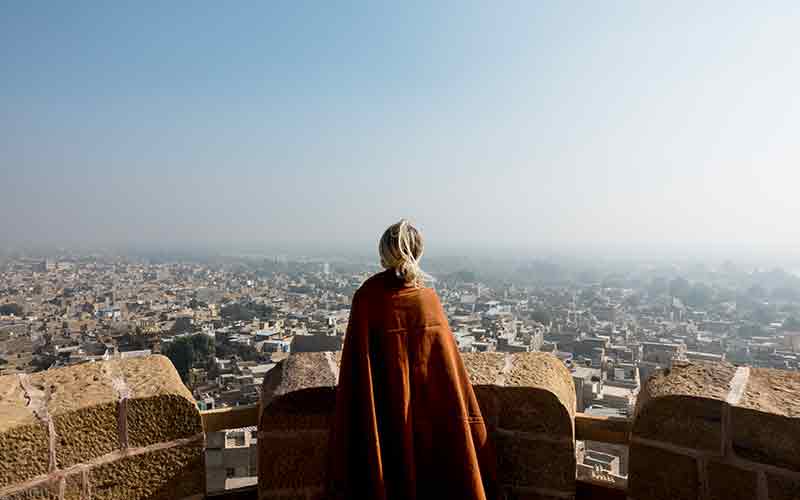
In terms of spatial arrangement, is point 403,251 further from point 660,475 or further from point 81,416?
point 660,475

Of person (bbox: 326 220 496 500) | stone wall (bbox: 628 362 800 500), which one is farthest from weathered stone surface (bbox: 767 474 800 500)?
person (bbox: 326 220 496 500)

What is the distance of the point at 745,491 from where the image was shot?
1.72 m

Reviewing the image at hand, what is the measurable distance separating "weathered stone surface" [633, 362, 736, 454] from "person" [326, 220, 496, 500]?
677 mm

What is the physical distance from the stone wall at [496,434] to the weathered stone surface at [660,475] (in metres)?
0.23

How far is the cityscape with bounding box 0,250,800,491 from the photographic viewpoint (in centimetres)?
1686

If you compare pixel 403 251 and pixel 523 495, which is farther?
pixel 523 495

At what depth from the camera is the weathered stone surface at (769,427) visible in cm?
164

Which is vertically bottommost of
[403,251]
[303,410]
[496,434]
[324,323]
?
[324,323]

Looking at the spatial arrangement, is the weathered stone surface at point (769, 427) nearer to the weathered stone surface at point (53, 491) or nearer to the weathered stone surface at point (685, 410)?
the weathered stone surface at point (685, 410)

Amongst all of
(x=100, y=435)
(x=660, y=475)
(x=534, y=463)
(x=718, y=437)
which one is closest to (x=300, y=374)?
(x=100, y=435)

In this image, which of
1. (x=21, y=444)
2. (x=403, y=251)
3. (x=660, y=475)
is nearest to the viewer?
(x=21, y=444)

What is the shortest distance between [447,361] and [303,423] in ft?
2.15

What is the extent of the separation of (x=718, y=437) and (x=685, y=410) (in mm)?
129

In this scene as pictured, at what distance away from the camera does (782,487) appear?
167 cm
